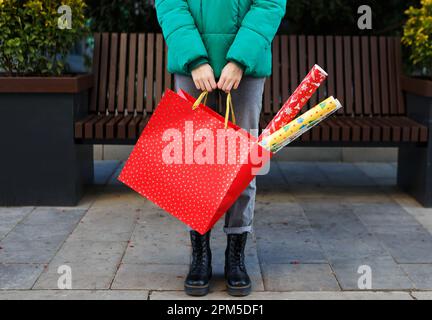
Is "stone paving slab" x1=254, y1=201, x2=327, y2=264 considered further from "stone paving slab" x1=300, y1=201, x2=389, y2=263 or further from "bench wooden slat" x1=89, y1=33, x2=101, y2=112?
"bench wooden slat" x1=89, y1=33, x2=101, y2=112

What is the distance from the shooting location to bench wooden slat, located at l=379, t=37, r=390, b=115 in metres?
6.04

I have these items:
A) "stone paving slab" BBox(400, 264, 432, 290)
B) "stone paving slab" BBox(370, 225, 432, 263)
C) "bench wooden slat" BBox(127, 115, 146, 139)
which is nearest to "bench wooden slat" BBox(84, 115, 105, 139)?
"bench wooden slat" BBox(127, 115, 146, 139)

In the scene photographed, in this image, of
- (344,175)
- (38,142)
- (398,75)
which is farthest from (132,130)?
(398,75)

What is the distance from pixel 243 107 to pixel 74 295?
118 cm

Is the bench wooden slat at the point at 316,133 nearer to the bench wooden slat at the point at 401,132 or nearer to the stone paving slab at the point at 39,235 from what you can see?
the bench wooden slat at the point at 401,132

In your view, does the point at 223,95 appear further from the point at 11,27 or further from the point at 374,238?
the point at 11,27

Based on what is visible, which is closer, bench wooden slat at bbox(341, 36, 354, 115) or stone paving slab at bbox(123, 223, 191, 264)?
stone paving slab at bbox(123, 223, 191, 264)

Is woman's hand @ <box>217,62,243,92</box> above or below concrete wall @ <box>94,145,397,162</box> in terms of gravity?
above

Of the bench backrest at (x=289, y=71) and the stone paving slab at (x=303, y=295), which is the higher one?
the bench backrest at (x=289, y=71)

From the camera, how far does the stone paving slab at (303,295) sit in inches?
143

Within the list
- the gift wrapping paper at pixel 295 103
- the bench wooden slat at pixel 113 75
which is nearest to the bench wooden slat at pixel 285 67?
the bench wooden slat at pixel 113 75

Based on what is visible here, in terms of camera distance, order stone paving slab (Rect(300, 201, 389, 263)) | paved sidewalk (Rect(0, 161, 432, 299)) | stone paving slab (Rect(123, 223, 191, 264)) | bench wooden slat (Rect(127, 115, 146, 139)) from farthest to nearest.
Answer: bench wooden slat (Rect(127, 115, 146, 139)), stone paving slab (Rect(300, 201, 389, 263)), stone paving slab (Rect(123, 223, 191, 264)), paved sidewalk (Rect(0, 161, 432, 299))

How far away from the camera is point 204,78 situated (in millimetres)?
3439
